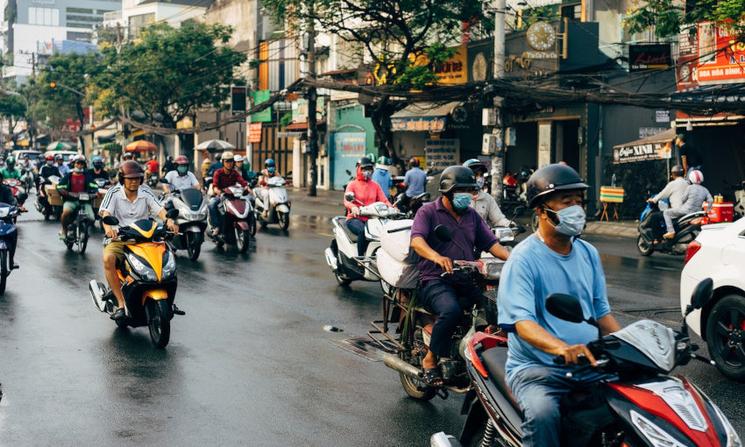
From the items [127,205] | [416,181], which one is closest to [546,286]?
[127,205]

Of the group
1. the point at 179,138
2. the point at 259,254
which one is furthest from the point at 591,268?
the point at 179,138

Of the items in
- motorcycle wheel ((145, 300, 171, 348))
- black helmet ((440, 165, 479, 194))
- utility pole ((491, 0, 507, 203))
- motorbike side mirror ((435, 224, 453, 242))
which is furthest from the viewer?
utility pole ((491, 0, 507, 203))

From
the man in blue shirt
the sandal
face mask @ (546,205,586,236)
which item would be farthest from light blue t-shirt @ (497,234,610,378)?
the sandal

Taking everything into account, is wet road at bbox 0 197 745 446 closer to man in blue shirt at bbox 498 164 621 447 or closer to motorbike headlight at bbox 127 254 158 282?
motorbike headlight at bbox 127 254 158 282

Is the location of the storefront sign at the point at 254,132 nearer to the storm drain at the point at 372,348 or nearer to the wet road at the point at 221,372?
the wet road at the point at 221,372

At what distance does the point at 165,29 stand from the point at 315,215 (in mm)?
31323

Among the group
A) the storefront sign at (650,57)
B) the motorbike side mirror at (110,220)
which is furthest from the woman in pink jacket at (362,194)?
the storefront sign at (650,57)

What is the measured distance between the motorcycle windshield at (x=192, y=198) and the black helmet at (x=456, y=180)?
1063cm

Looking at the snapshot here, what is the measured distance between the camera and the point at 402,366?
693 centimetres

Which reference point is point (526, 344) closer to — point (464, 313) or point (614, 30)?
point (464, 313)

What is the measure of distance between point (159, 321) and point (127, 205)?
200cm

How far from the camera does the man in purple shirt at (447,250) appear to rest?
257 inches

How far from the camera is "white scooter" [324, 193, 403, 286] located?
12.8 m

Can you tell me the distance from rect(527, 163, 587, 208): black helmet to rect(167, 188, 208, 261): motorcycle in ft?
42.1
